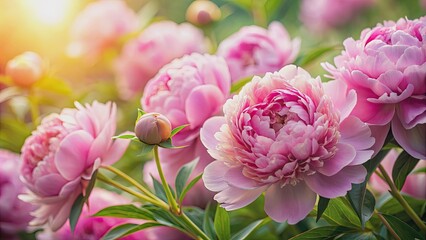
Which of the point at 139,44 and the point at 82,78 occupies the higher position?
the point at 139,44

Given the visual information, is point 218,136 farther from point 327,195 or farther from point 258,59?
point 258,59

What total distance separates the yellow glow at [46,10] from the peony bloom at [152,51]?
44 cm

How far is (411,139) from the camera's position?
0.44 meters

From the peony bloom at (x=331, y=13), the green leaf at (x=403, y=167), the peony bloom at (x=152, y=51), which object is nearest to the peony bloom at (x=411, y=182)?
the green leaf at (x=403, y=167)

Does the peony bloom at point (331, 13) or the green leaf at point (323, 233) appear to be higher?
the green leaf at point (323, 233)

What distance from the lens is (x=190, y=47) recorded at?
0.91 metres

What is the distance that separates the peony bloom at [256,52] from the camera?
2.12 feet

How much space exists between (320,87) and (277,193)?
0.08 metres

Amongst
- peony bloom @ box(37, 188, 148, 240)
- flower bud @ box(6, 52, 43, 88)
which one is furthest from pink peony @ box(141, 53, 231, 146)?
flower bud @ box(6, 52, 43, 88)

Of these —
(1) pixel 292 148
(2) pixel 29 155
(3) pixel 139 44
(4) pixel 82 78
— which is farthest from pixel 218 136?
(4) pixel 82 78

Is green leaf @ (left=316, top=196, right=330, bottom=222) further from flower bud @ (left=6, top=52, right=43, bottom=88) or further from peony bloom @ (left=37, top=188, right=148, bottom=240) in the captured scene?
flower bud @ (left=6, top=52, right=43, bottom=88)

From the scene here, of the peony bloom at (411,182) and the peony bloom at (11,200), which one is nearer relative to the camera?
the peony bloom at (411,182)

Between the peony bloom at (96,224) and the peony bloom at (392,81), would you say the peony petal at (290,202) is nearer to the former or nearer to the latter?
the peony bloom at (392,81)

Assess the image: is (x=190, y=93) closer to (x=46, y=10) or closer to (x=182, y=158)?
(x=182, y=158)
